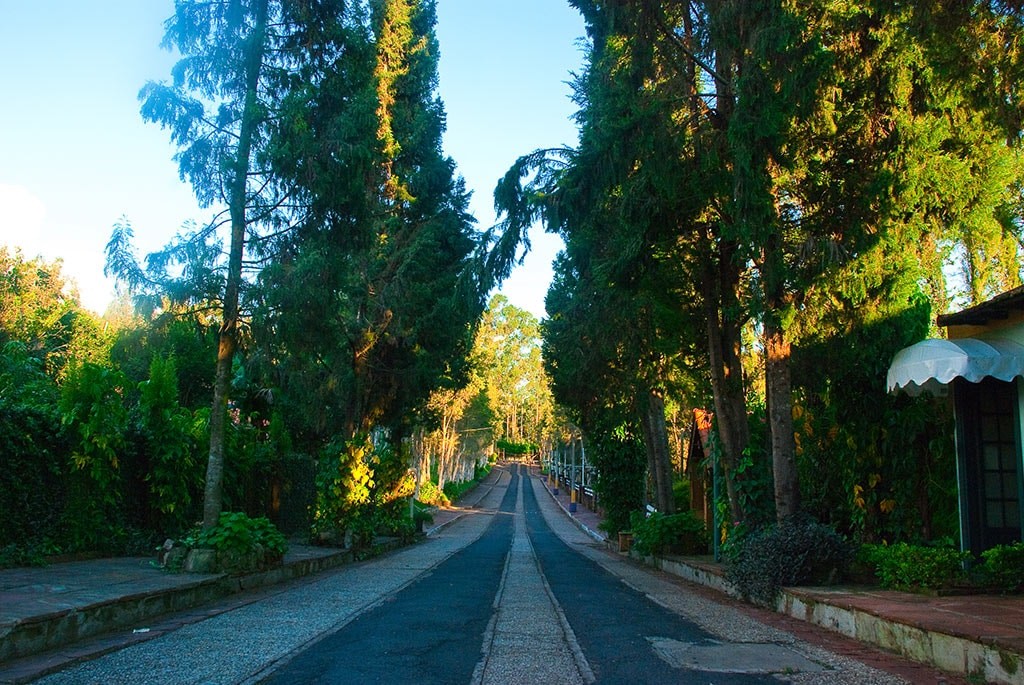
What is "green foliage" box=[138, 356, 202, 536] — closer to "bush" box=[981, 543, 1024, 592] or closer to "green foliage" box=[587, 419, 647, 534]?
"bush" box=[981, 543, 1024, 592]

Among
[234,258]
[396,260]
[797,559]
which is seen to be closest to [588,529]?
[396,260]

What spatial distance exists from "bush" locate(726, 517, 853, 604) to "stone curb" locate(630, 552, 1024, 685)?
0.30 meters

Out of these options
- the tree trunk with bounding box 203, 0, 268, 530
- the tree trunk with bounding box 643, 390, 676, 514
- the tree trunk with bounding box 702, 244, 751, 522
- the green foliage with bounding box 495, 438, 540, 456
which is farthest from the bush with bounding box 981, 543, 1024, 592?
the green foliage with bounding box 495, 438, 540, 456

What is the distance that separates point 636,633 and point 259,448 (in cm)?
1519

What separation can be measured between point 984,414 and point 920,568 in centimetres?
264

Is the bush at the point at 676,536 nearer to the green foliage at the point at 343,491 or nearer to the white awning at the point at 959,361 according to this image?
the green foliage at the point at 343,491

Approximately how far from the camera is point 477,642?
319 inches

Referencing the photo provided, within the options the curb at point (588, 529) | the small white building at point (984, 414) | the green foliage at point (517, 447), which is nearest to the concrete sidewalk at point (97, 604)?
the small white building at point (984, 414)

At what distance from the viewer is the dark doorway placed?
11.0 meters

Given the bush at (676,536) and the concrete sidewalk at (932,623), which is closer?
the concrete sidewalk at (932,623)

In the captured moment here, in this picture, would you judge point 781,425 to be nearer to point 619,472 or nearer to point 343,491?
point 343,491

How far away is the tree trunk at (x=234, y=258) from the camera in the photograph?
45.5ft

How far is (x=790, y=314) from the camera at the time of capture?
1215cm

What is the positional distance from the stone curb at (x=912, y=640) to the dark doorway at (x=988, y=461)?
8.46ft
